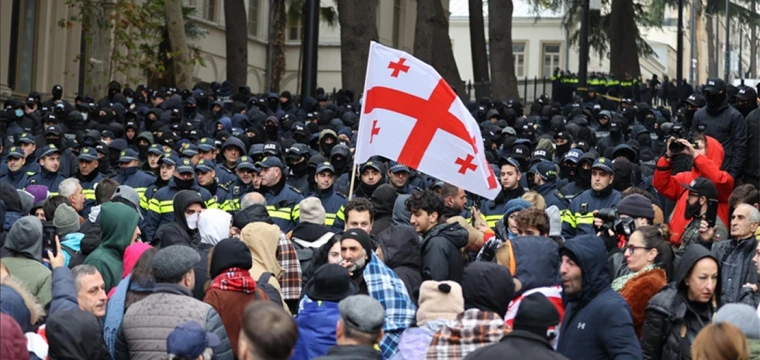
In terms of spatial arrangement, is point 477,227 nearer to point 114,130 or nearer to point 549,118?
point 114,130

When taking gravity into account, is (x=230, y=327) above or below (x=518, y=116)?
below

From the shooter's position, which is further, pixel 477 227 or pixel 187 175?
pixel 187 175

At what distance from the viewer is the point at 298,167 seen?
15.2m

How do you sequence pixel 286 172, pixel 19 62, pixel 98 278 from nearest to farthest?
1. pixel 98 278
2. pixel 286 172
3. pixel 19 62

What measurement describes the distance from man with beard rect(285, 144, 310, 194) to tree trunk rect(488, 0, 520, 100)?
690 inches

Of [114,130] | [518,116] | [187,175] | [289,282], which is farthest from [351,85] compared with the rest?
[289,282]

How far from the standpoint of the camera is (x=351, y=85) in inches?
1087

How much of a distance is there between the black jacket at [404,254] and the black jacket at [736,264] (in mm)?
1972

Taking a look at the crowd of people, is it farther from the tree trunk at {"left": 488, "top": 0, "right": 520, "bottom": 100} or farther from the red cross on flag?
the tree trunk at {"left": 488, "top": 0, "right": 520, "bottom": 100}

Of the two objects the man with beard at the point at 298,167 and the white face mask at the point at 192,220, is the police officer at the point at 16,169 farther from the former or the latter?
the white face mask at the point at 192,220

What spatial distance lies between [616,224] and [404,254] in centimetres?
180

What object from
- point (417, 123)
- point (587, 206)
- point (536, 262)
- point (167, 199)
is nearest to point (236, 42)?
point (167, 199)

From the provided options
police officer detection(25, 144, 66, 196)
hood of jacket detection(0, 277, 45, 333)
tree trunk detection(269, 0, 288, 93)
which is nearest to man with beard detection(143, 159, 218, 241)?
police officer detection(25, 144, 66, 196)

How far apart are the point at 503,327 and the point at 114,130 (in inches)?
544
